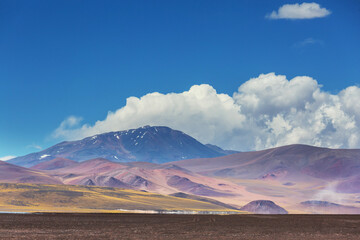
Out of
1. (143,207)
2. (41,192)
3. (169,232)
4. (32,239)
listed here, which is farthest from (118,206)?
(32,239)

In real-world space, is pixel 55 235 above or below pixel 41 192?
below

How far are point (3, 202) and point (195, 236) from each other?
122 m

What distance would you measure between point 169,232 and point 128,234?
250 inches

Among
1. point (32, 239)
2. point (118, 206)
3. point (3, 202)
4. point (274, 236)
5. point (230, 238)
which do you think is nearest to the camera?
point (32, 239)

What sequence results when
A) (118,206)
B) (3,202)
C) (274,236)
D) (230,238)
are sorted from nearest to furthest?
(230,238) → (274,236) → (3,202) → (118,206)

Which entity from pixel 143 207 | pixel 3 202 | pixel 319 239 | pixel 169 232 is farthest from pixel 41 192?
pixel 319 239

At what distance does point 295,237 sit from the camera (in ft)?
203

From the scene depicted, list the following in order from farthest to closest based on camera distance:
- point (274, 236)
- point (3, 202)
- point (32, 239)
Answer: point (3, 202) → point (274, 236) → point (32, 239)

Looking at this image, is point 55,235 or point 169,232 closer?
point 55,235

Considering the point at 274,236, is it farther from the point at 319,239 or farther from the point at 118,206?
the point at 118,206

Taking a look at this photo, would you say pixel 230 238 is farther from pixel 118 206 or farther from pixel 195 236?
pixel 118 206

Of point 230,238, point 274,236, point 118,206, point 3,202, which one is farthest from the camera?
point 118,206

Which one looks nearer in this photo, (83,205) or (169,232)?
(169,232)

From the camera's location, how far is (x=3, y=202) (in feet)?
549
